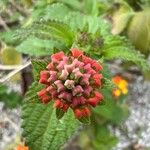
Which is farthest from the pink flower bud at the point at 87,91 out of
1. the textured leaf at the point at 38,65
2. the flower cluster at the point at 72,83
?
the textured leaf at the point at 38,65

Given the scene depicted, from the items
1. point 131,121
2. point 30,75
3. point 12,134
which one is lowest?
point 12,134

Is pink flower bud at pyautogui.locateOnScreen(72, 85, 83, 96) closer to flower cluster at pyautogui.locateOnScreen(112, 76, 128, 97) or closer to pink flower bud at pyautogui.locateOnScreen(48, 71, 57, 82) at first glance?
pink flower bud at pyautogui.locateOnScreen(48, 71, 57, 82)

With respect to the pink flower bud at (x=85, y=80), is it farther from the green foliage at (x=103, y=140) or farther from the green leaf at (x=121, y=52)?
the green foliage at (x=103, y=140)

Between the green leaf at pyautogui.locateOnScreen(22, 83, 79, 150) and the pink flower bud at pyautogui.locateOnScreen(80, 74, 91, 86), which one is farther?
the green leaf at pyautogui.locateOnScreen(22, 83, 79, 150)

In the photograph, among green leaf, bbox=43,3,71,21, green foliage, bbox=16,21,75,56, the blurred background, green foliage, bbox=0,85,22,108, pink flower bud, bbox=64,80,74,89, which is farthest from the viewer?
green foliage, bbox=0,85,22,108

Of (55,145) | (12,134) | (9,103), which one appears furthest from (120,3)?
(55,145)

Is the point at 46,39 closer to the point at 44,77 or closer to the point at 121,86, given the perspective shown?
the point at 44,77

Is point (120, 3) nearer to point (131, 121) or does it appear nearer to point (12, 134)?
point (131, 121)

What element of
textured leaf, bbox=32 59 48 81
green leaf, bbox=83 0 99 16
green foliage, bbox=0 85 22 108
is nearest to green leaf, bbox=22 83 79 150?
textured leaf, bbox=32 59 48 81
